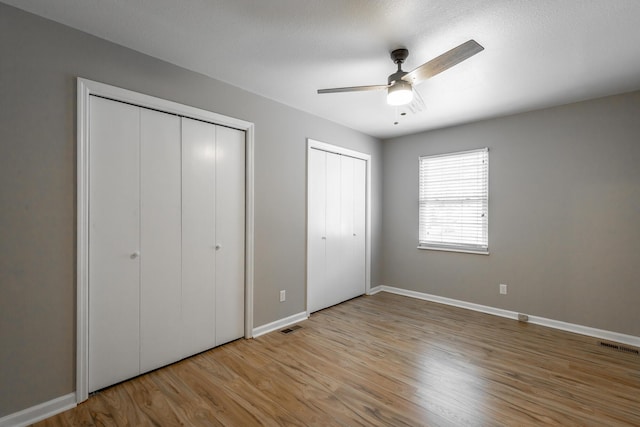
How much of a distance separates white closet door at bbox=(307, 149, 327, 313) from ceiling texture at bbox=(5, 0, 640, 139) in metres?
0.98

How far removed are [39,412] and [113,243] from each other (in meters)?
1.11

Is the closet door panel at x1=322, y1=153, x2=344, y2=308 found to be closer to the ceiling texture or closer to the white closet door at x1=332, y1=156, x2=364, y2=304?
the white closet door at x1=332, y1=156, x2=364, y2=304

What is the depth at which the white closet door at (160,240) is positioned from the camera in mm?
2299

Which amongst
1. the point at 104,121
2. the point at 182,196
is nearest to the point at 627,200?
the point at 182,196

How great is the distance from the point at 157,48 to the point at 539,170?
4126 millimetres

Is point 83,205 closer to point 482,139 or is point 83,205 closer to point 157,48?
point 157,48

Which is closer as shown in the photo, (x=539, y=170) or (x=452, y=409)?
(x=452, y=409)

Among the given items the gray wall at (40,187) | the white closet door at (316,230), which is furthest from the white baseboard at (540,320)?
the gray wall at (40,187)

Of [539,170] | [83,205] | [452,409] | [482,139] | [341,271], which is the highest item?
[482,139]

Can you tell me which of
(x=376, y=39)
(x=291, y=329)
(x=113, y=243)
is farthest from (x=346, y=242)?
(x=113, y=243)

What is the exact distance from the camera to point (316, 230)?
3.73 m

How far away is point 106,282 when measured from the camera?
211cm

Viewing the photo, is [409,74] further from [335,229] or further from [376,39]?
[335,229]

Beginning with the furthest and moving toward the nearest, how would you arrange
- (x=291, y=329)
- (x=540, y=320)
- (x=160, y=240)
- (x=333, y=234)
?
(x=333, y=234), (x=540, y=320), (x=291, y=329), (x=160, y=240)
